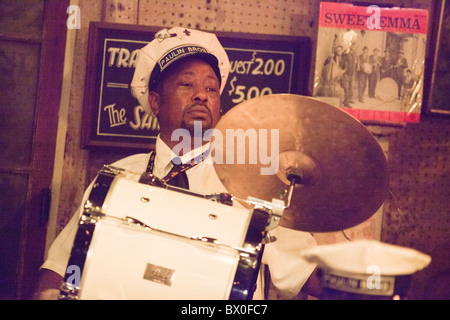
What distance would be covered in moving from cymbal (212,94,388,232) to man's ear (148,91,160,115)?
0.70 meters

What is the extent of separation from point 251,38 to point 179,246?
1.39 m

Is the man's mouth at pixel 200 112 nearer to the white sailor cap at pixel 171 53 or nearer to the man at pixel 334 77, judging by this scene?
the white sailor cap at pixel 171 53

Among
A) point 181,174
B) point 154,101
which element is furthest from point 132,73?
point 181,174

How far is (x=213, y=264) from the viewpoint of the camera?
1.25 meters

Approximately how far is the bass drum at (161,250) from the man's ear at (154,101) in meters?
0.92

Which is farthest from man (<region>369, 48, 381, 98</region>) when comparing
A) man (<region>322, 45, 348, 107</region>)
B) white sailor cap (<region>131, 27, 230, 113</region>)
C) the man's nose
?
the man's nose

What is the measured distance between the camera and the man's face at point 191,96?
204 cm

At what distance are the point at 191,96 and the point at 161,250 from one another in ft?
3.11

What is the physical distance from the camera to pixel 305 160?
4.96 ft

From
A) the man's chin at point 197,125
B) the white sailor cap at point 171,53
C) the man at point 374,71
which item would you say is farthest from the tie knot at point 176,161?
the man at point 374,71

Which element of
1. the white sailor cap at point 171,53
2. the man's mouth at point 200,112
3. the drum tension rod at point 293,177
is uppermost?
the white sailor cap at point 171,53
